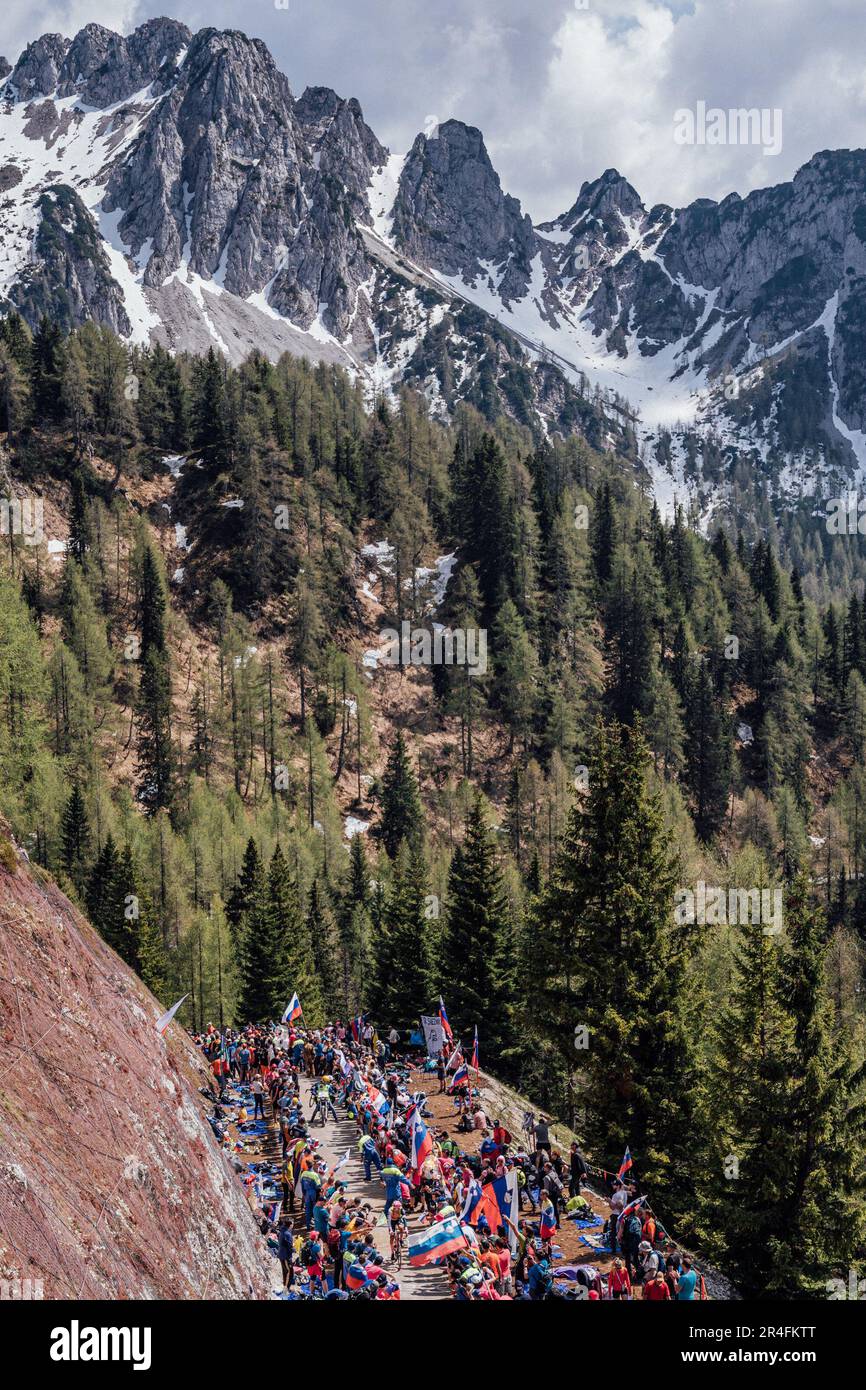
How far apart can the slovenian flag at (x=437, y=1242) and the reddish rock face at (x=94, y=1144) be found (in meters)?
2.54

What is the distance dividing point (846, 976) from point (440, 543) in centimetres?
7119

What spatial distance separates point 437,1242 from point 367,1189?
6.56 m

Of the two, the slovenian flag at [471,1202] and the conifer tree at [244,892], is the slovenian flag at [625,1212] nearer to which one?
the slovenian flag at [471,1202]

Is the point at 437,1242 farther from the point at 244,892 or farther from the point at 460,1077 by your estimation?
the point at 244,892

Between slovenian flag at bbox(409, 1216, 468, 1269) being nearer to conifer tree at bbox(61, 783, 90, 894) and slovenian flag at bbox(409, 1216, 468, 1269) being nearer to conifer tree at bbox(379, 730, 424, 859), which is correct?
conifer tree at bbox(61, 783, 90, 894)

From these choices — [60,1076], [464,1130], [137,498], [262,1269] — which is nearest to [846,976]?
[464,1130]

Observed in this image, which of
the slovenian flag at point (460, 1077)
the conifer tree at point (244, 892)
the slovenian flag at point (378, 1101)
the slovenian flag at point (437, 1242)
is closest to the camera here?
the slovenian flag at point (437, 1242)

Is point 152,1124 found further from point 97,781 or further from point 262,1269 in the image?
point 97,781

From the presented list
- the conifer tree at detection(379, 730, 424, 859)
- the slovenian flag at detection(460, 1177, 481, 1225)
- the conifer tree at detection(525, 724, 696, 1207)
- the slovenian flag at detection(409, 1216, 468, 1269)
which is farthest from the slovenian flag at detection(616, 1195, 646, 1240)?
the conifer tree at detection(379, 730, 424, 859)

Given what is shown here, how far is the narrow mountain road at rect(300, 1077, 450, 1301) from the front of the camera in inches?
631

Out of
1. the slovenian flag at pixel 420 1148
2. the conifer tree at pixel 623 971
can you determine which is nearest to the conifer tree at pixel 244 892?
the conifer tree at pixel 623 971

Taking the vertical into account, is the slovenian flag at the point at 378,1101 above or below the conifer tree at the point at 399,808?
below

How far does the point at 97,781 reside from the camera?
7200 cm

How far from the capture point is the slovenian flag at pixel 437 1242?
15.4 metres
